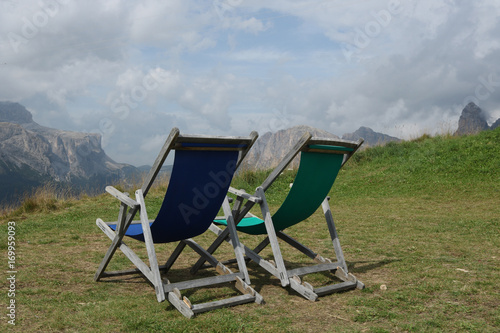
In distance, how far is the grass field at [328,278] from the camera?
3.11 m

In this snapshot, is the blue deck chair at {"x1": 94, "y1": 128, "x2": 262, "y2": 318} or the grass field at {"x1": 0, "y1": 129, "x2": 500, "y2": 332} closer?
A: the grass field at {"x1": 0, "y1": 129, "x2": 500, "y2": 332}

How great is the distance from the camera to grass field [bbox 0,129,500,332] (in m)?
3.11

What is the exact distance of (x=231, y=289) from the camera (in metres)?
3.96

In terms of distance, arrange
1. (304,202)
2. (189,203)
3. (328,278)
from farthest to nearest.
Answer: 1. (328,278)
2. (304,202)
3. (189,203)

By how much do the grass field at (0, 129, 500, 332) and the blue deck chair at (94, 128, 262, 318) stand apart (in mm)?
163

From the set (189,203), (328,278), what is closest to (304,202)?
(328,278)

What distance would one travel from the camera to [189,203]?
11.7ft

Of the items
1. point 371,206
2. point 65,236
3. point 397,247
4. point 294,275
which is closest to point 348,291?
point 294,275

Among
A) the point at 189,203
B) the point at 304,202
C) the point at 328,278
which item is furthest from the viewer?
the point at 328,278

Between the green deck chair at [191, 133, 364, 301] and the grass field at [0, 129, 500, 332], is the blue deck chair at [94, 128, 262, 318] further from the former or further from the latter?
the green deck chair at [191, 133, 364, 301]

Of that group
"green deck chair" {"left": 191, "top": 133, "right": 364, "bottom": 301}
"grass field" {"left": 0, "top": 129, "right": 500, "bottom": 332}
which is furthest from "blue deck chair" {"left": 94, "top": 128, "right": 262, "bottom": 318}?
"green deck chair" {"left": 191, "top": 133, "right": 364, "bottom": 301}

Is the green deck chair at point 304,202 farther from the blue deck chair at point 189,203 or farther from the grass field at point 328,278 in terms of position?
the blue deck chair at point 189,203

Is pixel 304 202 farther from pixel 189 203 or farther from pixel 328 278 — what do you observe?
pixel 189 203

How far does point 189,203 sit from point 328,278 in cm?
174
